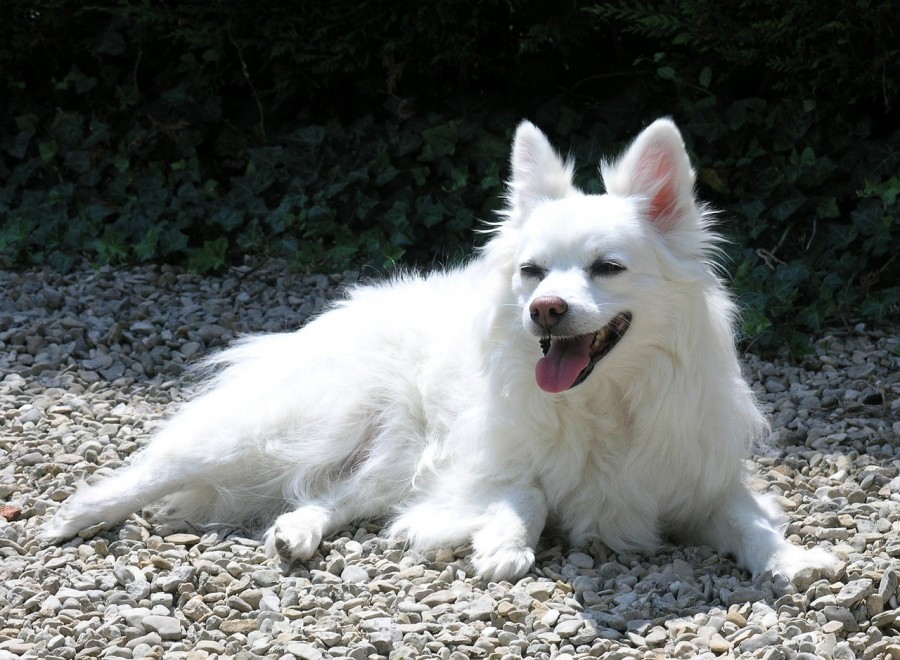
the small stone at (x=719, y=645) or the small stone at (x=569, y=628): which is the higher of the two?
the small stone at (x=719, y=645)

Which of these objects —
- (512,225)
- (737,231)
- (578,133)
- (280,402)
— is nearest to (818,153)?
(737,231)

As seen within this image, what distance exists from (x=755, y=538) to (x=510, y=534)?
84 centimetres

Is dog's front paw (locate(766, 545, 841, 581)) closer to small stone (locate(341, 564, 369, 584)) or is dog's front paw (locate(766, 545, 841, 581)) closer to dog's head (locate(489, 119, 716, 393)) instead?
dog's head (locate(489, 119, 716, 393))

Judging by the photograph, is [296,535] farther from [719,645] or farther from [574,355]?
[719,645]

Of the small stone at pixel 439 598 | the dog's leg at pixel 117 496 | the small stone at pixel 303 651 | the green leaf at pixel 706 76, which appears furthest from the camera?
the green leaf at pixel 706 76

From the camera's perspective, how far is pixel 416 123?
25.0 feet

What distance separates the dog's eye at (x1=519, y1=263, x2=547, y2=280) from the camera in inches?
148

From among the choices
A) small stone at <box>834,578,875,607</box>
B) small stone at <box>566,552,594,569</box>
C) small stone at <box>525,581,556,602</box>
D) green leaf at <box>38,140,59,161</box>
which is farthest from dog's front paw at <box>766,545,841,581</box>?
green leaf at <box>38,140,59,161</box>

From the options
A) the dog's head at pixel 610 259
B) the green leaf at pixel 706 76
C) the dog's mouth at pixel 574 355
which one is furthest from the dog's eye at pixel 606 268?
the green leaf at pixel 706 76

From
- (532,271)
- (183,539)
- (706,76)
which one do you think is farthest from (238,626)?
(706,76)

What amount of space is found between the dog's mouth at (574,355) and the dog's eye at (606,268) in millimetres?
148

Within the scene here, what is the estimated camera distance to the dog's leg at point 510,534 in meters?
3.54

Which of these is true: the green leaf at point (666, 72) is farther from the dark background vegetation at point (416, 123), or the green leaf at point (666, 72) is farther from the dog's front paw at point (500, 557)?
the dog's front paw at point (500, 557)

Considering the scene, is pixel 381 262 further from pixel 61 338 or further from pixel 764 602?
pixel 764 602
